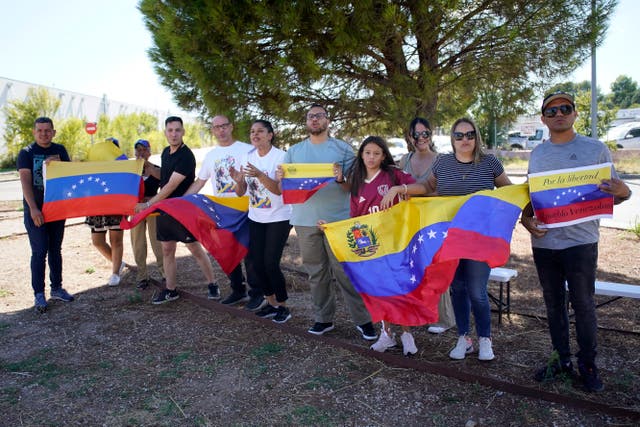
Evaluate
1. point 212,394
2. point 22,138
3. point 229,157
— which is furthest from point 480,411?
point 22,138

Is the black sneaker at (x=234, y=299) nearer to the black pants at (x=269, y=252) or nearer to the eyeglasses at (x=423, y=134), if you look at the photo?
the black pants at (x=269, y=252)

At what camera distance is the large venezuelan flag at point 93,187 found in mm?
6359

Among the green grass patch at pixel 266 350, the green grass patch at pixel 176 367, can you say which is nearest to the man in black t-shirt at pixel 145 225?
the green grass patch at pixel 176 367

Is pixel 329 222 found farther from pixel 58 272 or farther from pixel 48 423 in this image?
pixel 58 272

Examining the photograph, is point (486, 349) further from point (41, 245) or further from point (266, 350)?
point (41, 245)

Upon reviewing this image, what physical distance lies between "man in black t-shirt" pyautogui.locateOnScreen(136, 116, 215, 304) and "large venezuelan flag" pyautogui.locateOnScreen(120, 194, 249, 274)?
4.8 inches

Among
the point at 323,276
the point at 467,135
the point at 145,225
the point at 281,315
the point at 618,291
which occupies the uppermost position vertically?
the point at 467,135

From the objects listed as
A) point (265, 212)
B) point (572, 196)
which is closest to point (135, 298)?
point (265, 212)

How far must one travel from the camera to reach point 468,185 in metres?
4.18

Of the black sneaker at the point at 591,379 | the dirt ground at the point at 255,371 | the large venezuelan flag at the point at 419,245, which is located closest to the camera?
the dirt ground at the point at 255,371

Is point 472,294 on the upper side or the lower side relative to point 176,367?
upper

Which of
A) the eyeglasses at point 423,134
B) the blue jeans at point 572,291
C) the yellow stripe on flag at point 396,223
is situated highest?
the eyeglasses at point 423,134

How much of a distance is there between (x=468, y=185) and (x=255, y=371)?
238 cm

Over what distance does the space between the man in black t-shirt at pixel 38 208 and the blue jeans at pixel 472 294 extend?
4.88m
